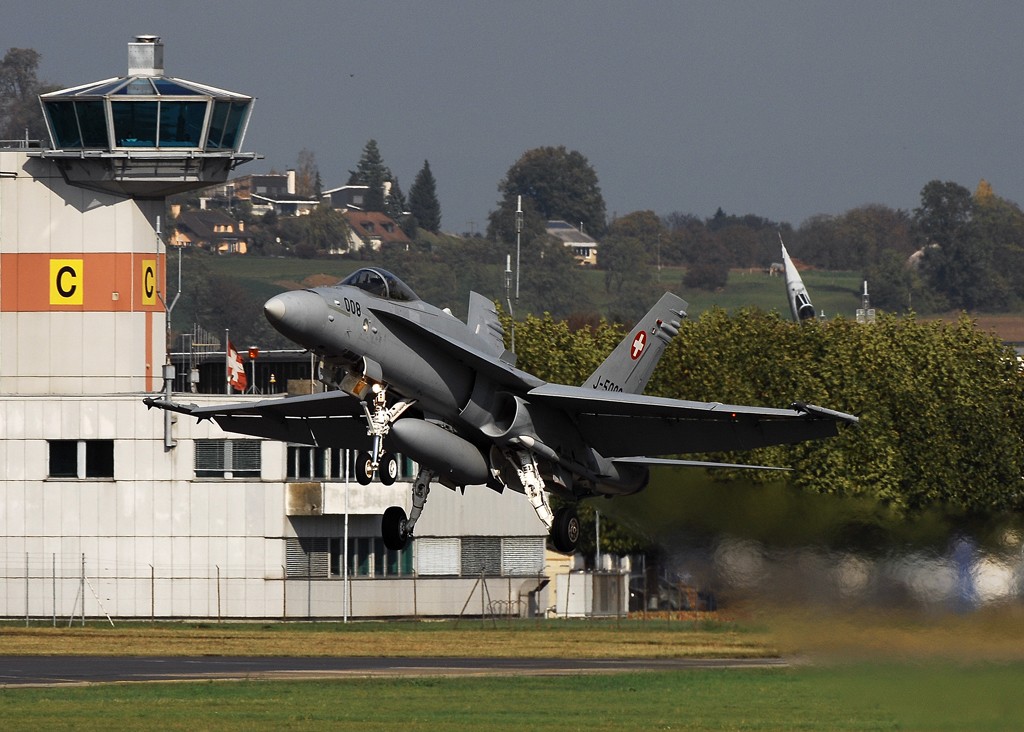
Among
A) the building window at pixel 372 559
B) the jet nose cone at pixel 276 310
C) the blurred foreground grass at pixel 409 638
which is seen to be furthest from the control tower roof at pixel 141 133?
the jet nose cone at pixel 276 310

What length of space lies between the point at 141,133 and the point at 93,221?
4200 millimetres

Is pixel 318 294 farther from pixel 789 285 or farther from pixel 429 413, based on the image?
pixel 789 285

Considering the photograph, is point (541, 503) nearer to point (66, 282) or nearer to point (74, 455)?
point (74, 455)

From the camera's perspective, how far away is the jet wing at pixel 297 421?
37406 mm

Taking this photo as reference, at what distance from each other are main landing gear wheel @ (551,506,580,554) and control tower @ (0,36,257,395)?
4163cm

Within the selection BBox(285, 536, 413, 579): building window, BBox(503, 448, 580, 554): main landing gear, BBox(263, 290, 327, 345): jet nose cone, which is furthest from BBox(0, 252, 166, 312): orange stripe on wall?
BBox(263, 290, 327, 345): jet nose cone

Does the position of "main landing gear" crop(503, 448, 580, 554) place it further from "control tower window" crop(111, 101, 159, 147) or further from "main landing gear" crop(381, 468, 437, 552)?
"control tower window" crop(111, 101, 159, 147)

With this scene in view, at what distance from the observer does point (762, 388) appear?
7281 centimetres

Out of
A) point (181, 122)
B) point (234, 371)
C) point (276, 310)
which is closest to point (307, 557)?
point (234, 371)

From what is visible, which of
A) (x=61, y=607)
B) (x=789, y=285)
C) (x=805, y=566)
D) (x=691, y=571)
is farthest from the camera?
(x=789, y=285)

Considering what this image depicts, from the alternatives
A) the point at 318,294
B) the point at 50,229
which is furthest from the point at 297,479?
the point at 318,294

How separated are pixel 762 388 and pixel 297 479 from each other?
19290 mm

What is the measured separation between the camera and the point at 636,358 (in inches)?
1582

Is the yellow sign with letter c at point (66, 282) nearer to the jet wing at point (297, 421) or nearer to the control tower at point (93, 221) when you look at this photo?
the control tower at point (93, 221)
